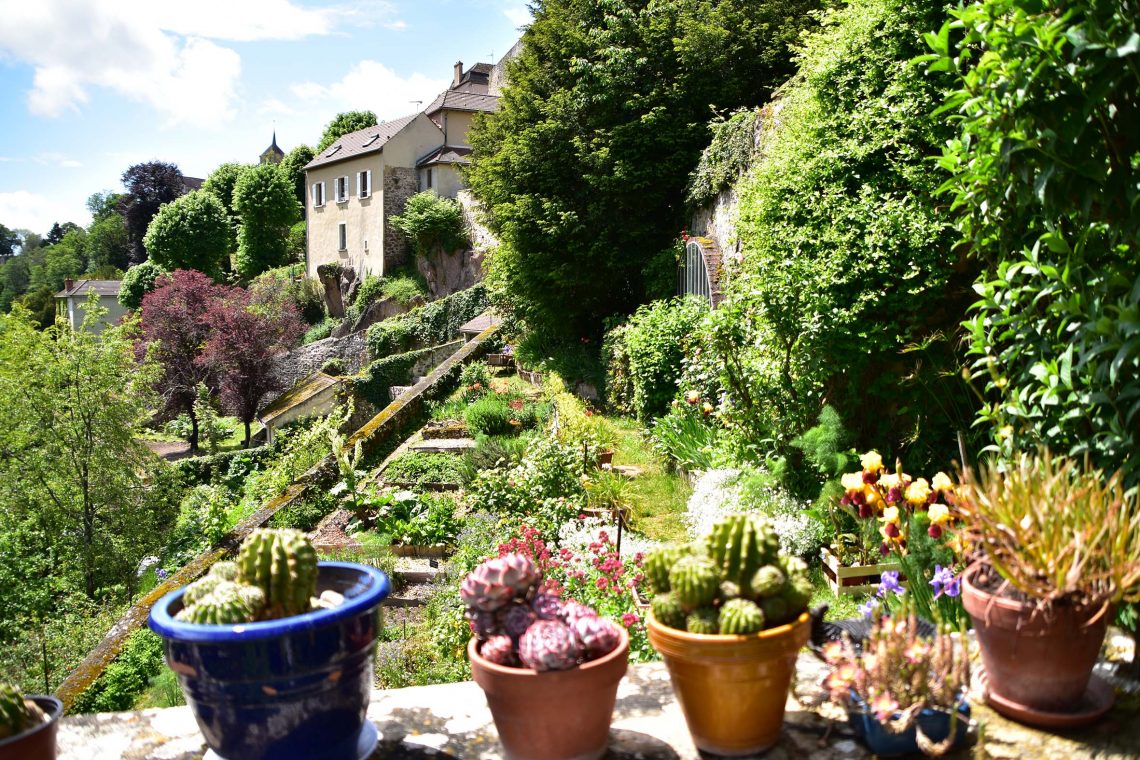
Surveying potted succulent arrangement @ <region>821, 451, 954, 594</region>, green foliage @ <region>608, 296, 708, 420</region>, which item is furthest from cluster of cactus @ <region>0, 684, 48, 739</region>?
green foliage @ <region>608, 296, 708, 420</region>

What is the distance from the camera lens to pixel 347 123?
44094 mm

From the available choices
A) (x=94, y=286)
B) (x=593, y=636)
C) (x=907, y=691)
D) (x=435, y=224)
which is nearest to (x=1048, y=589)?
(x=907, y=691)

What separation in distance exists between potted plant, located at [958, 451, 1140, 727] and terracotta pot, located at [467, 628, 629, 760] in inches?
34.4

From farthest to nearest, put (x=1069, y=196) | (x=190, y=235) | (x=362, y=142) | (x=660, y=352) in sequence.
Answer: (x=190, y=235) < (x=362, y=142) < (x=660, y=352) < (x=1069, y=196)

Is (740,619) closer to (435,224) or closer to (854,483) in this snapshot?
(854,483)

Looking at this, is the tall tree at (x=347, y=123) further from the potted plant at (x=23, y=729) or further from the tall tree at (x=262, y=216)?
the potted plant at (x=23, y=729)

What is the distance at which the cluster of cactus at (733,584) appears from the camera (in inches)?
71.2

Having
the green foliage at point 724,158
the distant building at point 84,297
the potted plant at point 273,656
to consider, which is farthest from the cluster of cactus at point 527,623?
the distant building at point 84,297

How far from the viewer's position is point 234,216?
47.4m

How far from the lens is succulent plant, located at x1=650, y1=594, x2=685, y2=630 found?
1.86m

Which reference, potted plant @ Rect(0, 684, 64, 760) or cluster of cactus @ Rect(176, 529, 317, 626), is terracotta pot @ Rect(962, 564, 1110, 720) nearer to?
cluster of cactus @ Rect(176, 529, 317, 626)

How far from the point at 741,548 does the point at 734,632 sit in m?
0.19

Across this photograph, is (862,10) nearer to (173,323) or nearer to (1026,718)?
(1026,718)

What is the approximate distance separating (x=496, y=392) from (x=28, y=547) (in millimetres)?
7579
